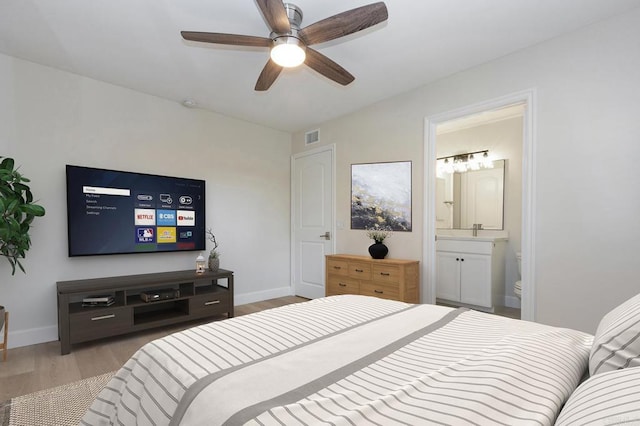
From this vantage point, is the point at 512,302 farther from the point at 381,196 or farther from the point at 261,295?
the point at 261,295

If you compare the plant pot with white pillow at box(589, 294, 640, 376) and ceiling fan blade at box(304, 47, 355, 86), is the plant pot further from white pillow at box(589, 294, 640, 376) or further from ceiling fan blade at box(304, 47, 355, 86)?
white pillow at box(589, 294, 640, 376)

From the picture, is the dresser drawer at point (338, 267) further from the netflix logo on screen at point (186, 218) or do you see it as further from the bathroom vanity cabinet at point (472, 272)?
the netflix logo on screen at point (186, 218)

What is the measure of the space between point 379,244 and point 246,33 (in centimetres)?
244

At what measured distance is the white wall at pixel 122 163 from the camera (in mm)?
2936

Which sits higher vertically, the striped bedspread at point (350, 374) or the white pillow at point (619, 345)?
the white pillow at point (619, 345)

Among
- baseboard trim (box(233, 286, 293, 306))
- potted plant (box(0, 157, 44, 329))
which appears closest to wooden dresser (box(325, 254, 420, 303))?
baseboard trim (box(233, 286, 293, 306))

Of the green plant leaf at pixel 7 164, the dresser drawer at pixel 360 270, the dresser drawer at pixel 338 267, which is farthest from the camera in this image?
the dresser drawer at pixel 338 267

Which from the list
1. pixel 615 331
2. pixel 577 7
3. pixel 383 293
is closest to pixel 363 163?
pixel 383 293

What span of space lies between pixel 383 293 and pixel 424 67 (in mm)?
2297

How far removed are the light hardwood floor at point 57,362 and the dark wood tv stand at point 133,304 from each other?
115 mm

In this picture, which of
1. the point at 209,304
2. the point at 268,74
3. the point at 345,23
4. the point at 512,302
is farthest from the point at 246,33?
the point at 512,302

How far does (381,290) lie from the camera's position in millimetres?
3510

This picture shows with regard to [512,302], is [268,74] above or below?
above

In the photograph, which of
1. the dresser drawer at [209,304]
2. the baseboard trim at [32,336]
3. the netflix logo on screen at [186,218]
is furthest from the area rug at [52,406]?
the netflix logo on screen at [186,218]
